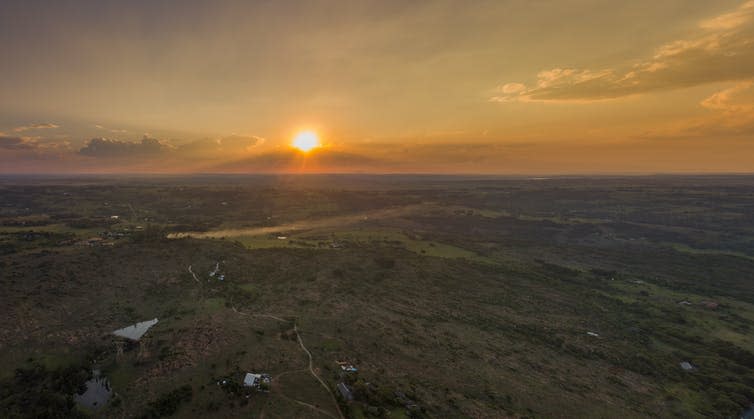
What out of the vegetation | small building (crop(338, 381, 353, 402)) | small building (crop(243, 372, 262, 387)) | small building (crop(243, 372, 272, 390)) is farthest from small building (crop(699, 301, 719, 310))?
small building (crop(243, 372, 262, 387))

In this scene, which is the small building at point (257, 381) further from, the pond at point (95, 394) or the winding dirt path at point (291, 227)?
the winding dirt path at point (291, 227)

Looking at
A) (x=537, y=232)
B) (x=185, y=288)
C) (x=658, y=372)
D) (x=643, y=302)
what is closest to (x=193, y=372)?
(x=185, y=288)

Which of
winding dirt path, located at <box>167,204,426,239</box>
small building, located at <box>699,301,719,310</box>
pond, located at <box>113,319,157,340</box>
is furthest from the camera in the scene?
winding dirt path, located at <box>167,204,426,239</box>

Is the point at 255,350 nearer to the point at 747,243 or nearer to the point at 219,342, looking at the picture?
the point at 219,342

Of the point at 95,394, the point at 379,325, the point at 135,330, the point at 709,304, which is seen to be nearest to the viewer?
the point at 95,394

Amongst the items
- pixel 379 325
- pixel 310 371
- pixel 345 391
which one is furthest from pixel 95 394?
pixel 379 325

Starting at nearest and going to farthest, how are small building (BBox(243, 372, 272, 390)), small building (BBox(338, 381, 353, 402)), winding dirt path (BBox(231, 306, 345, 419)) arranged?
winding dirt path (BBox(231, 306, 345, 419)) → small building (BBox(338, 381, 353, 402)) → small building (BBox(243, 372, 272, 390))

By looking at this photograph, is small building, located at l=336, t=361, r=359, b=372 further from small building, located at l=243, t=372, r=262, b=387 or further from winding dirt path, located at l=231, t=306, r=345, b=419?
small building, located at l=243, t=372, r=262, b=387

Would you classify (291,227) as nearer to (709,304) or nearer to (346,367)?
(346,367)
